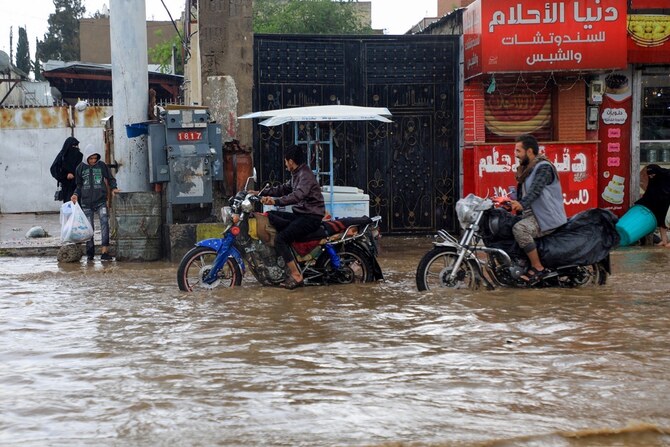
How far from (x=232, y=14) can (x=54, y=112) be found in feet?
33.0

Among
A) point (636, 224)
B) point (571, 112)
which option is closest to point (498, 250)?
point (636, 224)

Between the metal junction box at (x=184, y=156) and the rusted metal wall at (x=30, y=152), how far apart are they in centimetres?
1062

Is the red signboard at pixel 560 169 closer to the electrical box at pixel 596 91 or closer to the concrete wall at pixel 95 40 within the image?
the electrical box at pixel 596 91

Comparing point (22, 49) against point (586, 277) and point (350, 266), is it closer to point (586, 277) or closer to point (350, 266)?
point (350, 266)

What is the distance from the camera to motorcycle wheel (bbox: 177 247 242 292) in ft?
30.2

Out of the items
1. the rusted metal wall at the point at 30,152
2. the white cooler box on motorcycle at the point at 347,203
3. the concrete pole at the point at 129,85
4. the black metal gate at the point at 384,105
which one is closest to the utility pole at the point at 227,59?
the black metal gate at the point at 384,105

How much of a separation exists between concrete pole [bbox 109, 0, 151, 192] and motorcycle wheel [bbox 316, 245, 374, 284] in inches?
183

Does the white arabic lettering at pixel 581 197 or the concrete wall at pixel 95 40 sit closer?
the white arabic lettering at pixel 581 197

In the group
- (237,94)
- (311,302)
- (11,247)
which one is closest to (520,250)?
(311,302)

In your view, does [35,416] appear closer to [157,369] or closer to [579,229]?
[157,369]

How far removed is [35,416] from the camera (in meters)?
4.96

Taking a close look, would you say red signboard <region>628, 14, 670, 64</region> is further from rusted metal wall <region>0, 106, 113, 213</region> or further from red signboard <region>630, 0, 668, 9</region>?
rusted metal wall <region>0, 106, 113, 213</region>

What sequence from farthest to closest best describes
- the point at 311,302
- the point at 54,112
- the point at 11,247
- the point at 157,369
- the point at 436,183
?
1. the point at 54,112
2. the point at 436,183
3. the point at 11,247
4. the point at 311,302
5. the point at 157,369

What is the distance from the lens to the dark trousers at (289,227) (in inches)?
366
